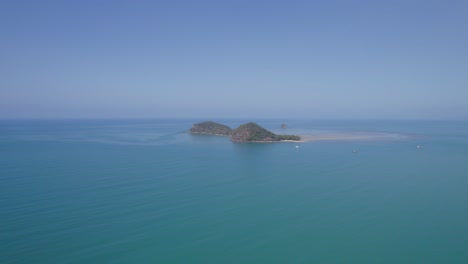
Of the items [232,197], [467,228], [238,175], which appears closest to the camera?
[467,228]

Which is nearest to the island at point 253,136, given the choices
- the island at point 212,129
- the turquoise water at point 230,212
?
the island at point 212,129

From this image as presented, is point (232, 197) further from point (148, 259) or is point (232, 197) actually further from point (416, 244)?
point (416, 244)

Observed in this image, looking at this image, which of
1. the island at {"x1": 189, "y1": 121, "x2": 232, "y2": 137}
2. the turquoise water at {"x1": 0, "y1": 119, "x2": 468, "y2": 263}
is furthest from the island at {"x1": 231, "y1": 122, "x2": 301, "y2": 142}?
the turquoise water at {"x1": 0, "y1": 119, "x2": 468, "y2": 263}

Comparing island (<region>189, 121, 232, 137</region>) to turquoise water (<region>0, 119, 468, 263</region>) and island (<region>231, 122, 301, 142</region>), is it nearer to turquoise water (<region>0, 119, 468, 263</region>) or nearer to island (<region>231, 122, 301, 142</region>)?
island (<region>231, 122, 301, 142</region>)

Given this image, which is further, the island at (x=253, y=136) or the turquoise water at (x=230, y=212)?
the island at (x=253, y=136)

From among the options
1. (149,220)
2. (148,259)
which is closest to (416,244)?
(148,259)

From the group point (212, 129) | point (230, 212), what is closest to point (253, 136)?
point (212, 129)

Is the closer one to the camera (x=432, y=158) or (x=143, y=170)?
(x=143, y=170)

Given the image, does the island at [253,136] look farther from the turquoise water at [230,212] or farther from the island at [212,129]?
the turquoise water at [230,212]

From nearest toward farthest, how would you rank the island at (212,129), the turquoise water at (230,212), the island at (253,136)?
the turquoise water at (230,212) < the island at (253,136) < the island at (212,129)
